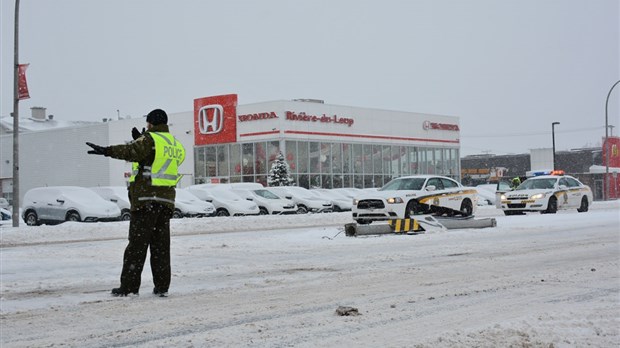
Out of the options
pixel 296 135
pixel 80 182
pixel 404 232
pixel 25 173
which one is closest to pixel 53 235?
pixel 404 232

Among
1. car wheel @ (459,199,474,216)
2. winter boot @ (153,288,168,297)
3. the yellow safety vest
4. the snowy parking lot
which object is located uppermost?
the yellow safety vest

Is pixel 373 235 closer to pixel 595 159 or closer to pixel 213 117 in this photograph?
pixel 213 117

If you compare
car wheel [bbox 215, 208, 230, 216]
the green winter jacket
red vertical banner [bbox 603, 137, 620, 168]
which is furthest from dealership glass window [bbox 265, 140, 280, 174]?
the green winter jacket

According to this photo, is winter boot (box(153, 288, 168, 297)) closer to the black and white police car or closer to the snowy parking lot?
the snowy parking lot

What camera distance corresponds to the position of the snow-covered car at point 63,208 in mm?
26938

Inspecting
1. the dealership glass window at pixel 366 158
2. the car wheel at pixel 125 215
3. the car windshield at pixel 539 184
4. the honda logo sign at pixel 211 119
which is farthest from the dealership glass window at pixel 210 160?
the car windshield at pixel 539 184

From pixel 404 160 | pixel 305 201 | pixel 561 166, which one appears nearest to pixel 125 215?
pixel 305 201

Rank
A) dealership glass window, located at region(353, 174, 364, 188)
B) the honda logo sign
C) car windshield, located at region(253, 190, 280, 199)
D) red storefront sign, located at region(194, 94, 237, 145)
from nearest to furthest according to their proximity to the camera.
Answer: car windshield, located at region(253, 190, 280, 199) < red storefront sign, located at region(194, 94, 237, 145) < the honda logo sign < dealership glass window, located at region(353, 174, 364, 188)

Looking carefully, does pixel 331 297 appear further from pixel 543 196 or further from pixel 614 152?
pixel 614 152

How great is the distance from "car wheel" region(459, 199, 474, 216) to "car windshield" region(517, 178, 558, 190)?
6255mm

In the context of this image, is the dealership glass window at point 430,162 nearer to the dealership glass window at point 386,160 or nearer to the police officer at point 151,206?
the dealership glass window at point 386,160

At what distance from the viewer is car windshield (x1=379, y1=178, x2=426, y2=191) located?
65.5 feet

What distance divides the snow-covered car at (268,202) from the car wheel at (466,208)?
14201 millimetres

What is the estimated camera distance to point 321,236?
17156mm
